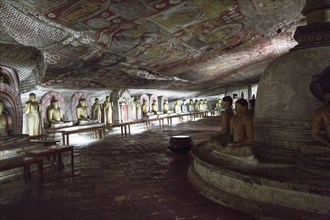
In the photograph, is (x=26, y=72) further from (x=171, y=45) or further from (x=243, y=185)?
(x=243, y=185)

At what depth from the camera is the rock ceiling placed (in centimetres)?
627

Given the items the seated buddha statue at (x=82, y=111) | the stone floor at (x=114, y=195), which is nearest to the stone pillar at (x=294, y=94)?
the stone floor at (x=114, y=195)

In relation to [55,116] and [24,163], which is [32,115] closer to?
[55,116]

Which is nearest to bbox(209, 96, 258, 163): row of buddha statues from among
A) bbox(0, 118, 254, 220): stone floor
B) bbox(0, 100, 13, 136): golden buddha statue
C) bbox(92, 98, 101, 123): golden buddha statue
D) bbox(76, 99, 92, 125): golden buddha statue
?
bbox(0, 118, 254, 220): stone floor

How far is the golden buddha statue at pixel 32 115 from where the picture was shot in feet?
34.4

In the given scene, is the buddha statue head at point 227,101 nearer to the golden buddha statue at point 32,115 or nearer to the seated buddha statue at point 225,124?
the seated buddha statue at point 225,124

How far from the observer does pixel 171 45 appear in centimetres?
1010

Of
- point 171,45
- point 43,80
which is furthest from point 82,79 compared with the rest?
point 171,45

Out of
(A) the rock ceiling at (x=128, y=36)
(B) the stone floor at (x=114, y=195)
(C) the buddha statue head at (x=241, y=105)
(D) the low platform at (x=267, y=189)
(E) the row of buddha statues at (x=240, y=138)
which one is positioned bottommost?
(B) the stone floor at (x=114, y=195)

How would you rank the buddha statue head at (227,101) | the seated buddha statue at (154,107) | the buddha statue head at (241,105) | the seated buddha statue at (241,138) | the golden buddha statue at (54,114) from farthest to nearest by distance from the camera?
1. the seated buddha statue at (154,107)
2. the golden buddha statue at (54,114)
3. the buddha statue head at (227,101)
4. the buddha statue head at (241,105)
5. the seated buddha statue at (241,138)

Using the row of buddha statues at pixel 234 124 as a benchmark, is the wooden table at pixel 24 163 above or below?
below

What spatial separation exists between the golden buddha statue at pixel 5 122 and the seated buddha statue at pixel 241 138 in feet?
19.6

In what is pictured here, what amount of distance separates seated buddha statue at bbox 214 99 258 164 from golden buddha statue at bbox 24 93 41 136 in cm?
840

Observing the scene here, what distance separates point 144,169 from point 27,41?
4.98 metres
